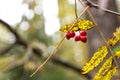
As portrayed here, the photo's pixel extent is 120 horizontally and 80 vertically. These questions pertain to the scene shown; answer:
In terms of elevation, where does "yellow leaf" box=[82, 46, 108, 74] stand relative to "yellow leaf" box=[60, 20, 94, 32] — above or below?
below

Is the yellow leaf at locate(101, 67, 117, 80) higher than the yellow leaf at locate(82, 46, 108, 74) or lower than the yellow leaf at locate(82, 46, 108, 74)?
lower

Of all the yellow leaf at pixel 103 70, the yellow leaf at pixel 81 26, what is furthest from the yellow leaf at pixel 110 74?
the yellow leaf at pixel 81 26

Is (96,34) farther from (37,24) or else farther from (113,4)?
(37,24)

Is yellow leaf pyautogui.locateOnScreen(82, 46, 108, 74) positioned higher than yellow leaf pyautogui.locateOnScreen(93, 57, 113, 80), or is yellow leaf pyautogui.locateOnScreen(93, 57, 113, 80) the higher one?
yellow leaf pyautogui.locateOnScreen(82, 46, 108, 74)

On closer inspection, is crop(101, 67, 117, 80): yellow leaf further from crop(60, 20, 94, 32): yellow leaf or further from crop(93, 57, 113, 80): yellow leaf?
crop(60, 20, 94, 32): yellow leaf

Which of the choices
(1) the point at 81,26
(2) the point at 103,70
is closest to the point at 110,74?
(2) the point at 103,70

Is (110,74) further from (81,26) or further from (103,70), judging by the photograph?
(81,26)

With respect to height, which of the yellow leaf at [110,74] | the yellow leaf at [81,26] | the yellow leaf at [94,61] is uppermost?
the yellow leaf at [81,26]

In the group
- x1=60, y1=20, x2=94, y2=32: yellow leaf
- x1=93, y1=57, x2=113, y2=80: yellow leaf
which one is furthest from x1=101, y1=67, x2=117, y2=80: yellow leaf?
x1=60, y1=20, x2=94, y2=32: yellow leaf

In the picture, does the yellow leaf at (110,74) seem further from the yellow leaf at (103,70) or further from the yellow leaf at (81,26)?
the yellow leaf at (81,26)

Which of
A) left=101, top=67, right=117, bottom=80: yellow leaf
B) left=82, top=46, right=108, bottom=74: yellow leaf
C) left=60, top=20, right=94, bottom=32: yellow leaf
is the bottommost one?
left=101, top=67, right=117, bottom=80: yellow leaf

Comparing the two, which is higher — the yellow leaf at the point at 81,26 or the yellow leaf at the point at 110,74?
the yellow leaf at the point at 81,26
